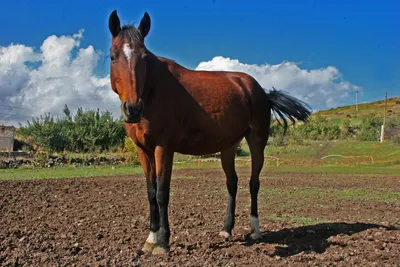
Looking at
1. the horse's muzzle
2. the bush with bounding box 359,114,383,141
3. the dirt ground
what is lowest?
the dirt ground

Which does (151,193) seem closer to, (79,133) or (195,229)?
(195,229)

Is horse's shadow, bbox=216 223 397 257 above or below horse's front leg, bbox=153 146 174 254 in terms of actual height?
below

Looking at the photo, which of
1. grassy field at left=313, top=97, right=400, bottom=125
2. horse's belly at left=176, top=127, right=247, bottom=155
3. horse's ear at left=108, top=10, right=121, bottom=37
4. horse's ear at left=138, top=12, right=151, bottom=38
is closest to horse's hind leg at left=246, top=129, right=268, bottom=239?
horse's belly at left=176, top=127, right=247, bottom=155

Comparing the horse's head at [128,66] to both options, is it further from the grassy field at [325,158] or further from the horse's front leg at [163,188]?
the grassy field at [325,158]

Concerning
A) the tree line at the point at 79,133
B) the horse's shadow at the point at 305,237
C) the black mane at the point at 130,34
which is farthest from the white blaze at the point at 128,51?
the tree line at the point at 79,133

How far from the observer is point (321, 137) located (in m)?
49.7

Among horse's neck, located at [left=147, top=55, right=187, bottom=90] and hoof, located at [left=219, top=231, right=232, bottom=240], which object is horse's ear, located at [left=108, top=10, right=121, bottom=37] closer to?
horse's neck, located at [left=147, top=55, right=187, bottom=90]

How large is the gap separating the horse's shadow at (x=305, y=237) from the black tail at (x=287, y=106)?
1.95 meters

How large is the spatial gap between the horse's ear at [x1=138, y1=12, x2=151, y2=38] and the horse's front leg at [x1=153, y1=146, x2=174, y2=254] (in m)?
1.48

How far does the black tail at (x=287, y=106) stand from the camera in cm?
765

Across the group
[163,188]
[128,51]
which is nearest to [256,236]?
[163,188]

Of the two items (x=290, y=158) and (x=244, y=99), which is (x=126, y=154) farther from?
(x=244, y=99)

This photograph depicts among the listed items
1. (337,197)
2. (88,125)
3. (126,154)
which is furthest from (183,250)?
(88,125)

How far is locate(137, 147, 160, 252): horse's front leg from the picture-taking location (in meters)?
5.71
